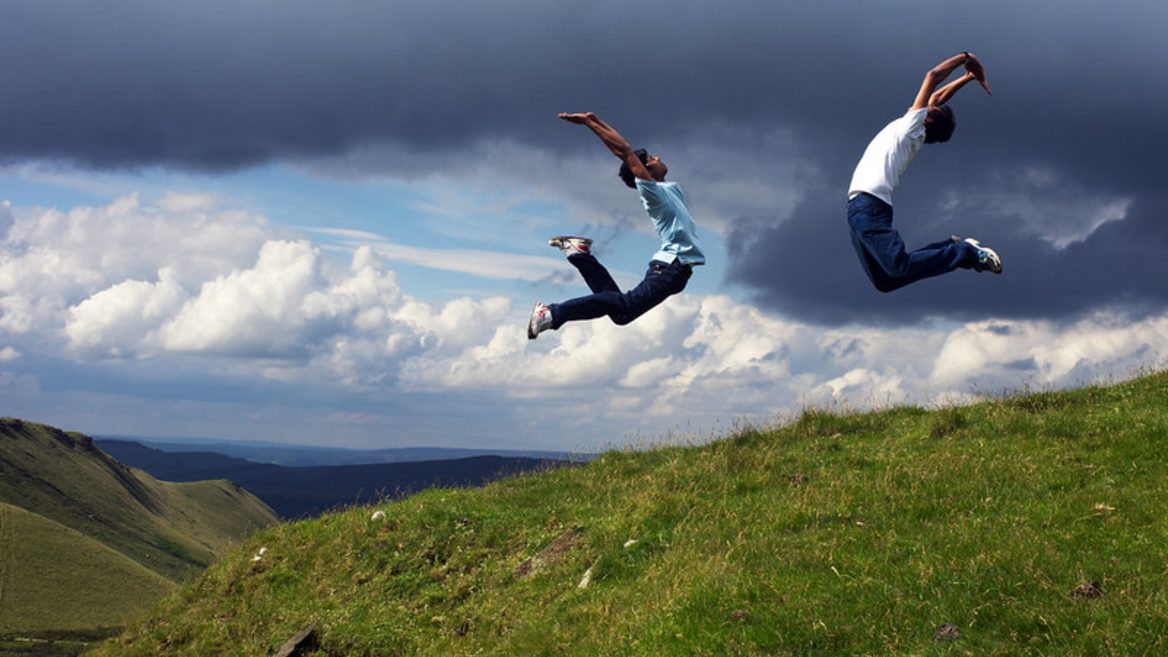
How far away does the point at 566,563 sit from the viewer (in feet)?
49.4

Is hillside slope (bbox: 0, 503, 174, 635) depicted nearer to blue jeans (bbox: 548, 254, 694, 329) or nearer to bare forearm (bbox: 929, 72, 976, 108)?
blue jeans (bbox: 548, 254, 694, 329)

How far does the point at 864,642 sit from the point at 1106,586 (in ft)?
8.23

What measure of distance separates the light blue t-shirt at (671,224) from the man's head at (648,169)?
183mm

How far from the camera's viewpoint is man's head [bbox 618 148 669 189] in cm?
1189

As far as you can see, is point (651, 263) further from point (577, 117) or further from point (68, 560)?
point (68, 560)

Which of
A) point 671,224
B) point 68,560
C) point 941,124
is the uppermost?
point 941,124

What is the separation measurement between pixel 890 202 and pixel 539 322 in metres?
4.44

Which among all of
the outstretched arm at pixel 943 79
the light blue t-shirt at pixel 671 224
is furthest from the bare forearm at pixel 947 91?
the light blue t-shirt at pixel 671 224

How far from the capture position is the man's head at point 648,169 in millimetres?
11891

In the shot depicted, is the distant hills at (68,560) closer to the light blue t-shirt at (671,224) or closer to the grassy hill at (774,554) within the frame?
the grassy hill at (774,554)

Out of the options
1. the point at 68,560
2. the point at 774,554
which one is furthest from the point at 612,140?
the point at 68,560

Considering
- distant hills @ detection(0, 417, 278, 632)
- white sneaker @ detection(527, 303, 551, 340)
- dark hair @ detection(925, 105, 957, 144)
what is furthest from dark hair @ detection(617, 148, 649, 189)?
distant hills @ detection(0, 417, 278, 632)

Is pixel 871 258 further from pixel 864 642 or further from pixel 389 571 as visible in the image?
pixel 389 571

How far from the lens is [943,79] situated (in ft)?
37.6
